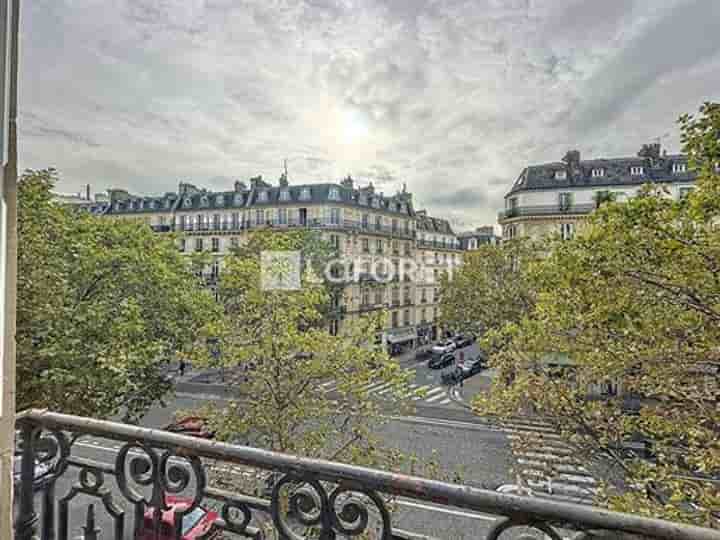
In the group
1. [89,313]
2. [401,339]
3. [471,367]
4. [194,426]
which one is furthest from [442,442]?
[89,313]

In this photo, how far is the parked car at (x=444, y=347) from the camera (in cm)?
997

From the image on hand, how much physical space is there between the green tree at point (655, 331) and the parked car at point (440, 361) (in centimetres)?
685

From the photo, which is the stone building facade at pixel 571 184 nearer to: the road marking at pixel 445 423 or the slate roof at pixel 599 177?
the slate roof at pixel 599 177

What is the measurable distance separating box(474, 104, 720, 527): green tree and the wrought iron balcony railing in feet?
5.52

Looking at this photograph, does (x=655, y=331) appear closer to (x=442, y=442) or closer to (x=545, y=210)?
(x=545, y=210)

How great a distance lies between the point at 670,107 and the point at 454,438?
4.80 m

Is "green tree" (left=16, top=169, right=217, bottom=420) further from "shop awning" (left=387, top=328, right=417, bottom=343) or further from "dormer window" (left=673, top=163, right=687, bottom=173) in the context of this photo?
"dormer window" (left=673, top=163, right=687, bottom=173)

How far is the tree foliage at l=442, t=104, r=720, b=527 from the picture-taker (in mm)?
2068

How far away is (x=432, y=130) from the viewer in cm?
413

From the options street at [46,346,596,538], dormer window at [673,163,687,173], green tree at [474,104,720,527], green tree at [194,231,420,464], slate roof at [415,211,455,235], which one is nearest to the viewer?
green tree at [474,104,720,527]

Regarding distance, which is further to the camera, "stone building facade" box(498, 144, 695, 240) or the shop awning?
the shop awning

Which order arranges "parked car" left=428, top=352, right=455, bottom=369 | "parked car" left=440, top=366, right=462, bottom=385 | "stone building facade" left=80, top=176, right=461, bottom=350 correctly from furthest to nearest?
1. "stone building facade" left=80, top=176, right=461, bottom=350
2. "parked car" left=428, top=352, right=455, bottom=369
3. "parked car" left=440, top=366, right=462, bottom=385

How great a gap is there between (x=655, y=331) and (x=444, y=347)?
324 inches

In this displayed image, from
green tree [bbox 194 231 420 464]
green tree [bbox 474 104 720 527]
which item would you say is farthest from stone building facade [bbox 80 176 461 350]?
green tree [bbox 474 104 720 527]
